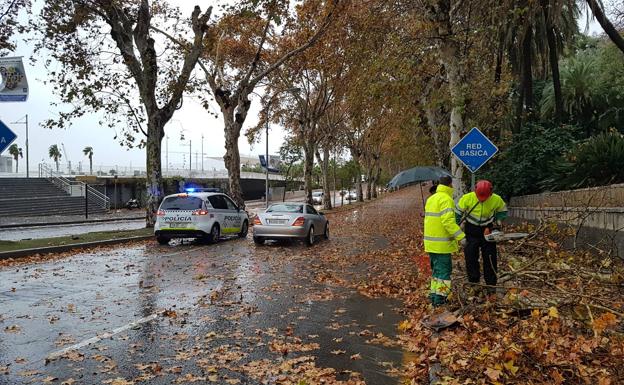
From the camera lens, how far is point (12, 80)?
12.1 m

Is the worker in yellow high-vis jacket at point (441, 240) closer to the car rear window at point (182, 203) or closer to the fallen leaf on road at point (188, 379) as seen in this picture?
the fallen leaf on road at point (188, 379)

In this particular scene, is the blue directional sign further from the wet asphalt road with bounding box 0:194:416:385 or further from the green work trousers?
the green work trousers

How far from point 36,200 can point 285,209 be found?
83.8ft

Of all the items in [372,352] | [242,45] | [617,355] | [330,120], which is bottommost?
[372,352]

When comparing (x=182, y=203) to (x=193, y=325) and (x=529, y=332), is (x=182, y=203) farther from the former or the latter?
(x=529, y=332)

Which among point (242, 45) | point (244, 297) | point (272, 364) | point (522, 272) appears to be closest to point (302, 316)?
point (244, 297)

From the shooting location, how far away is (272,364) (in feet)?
17.3

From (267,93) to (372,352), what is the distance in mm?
33400

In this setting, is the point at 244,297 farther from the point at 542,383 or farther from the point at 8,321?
the point at 542,383

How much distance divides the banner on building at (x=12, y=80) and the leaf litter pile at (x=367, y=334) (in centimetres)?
583

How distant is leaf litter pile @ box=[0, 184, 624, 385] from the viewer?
4.52m

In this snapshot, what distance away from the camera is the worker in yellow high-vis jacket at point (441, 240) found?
7074mm

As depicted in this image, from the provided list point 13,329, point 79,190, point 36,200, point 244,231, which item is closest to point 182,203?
point 244,231

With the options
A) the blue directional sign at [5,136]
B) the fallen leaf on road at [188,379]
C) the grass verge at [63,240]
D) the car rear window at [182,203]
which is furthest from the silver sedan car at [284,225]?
the fallen leaf on road at [188,379]
